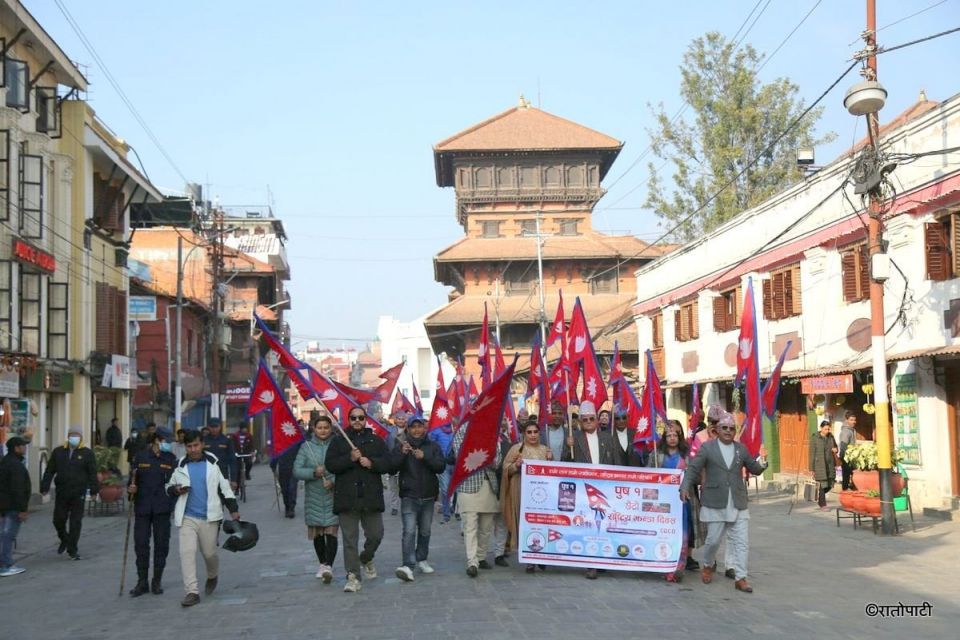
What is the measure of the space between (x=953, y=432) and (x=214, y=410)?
106 feet

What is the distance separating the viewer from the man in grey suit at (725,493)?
10.9m

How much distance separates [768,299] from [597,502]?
14804 mm

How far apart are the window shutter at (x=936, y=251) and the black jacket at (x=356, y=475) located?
34.8 feet

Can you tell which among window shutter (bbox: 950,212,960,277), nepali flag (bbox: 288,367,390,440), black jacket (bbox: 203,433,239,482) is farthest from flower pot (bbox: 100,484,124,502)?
window shutter (bbox: 950,212,960,277)

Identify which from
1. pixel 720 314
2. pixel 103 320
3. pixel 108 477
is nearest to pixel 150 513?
pixel 108 477

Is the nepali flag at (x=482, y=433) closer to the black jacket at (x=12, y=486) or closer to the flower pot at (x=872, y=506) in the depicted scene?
the black jacket at (x=12, y=486)

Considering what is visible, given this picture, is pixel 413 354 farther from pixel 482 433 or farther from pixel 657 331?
pixel 482 433

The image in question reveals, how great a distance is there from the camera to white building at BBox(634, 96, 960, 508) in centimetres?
1752

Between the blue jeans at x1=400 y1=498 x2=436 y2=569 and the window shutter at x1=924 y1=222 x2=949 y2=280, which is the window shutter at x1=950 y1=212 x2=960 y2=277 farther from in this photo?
the blue jeans at x1=400 y1=498 x2=436 y2=569

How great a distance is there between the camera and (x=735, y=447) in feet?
36.7

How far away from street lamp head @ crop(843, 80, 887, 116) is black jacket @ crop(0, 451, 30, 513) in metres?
11.9

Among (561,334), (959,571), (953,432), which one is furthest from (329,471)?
(953,432)

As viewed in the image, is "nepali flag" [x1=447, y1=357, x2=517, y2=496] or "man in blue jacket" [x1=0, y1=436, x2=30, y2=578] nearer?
"nepali flag" [x1=447, y1=357, x2=517, y2=496]

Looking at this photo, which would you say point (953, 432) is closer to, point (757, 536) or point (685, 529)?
point (757, 536)
